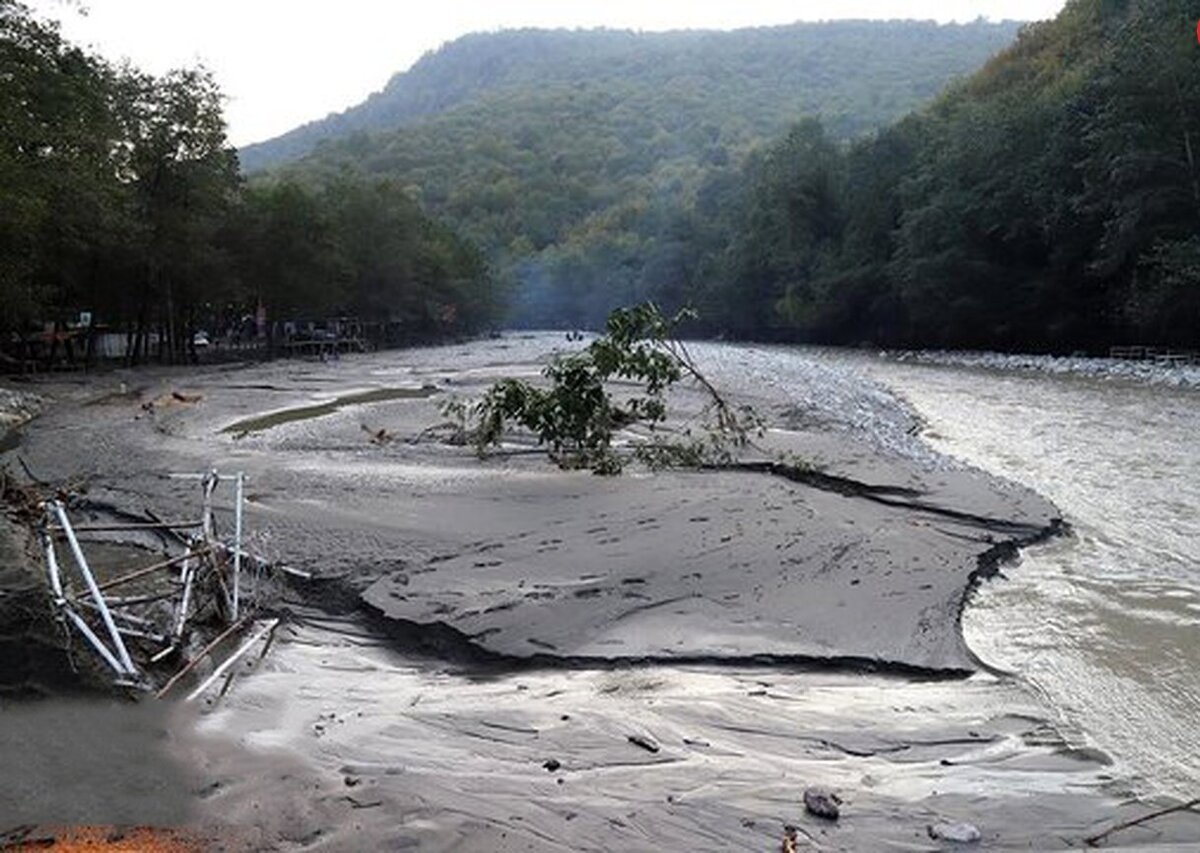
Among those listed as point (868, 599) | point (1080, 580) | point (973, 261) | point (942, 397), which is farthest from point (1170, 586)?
point (973, 261)

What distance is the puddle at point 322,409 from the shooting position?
1932 cm

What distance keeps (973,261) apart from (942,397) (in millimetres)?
24314

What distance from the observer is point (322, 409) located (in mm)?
22703

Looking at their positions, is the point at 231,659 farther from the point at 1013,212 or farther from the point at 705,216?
the point at 705,216

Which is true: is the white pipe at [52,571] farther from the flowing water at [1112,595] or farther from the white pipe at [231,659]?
the flowing water at [1112,595]

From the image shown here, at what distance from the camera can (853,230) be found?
217ft

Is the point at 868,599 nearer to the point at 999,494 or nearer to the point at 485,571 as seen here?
the point at 485,571

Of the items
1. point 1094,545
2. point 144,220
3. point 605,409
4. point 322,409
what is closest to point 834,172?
point 144,220

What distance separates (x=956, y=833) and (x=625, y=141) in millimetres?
147113

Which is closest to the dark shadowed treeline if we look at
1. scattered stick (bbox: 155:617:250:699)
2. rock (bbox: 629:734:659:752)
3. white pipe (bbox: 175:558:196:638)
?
rock (bbox: 629:734:659:752)

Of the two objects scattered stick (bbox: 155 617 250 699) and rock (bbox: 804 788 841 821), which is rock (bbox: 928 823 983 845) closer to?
rock (bbox: 804 788 841 821)

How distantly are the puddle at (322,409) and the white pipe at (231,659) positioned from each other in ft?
37.1

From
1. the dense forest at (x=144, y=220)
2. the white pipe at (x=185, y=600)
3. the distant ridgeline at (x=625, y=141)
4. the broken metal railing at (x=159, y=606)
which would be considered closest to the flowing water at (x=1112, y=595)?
the broken metal railing at (x=159, y=606)

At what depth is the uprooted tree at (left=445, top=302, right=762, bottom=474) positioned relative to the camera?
13.4 metres
